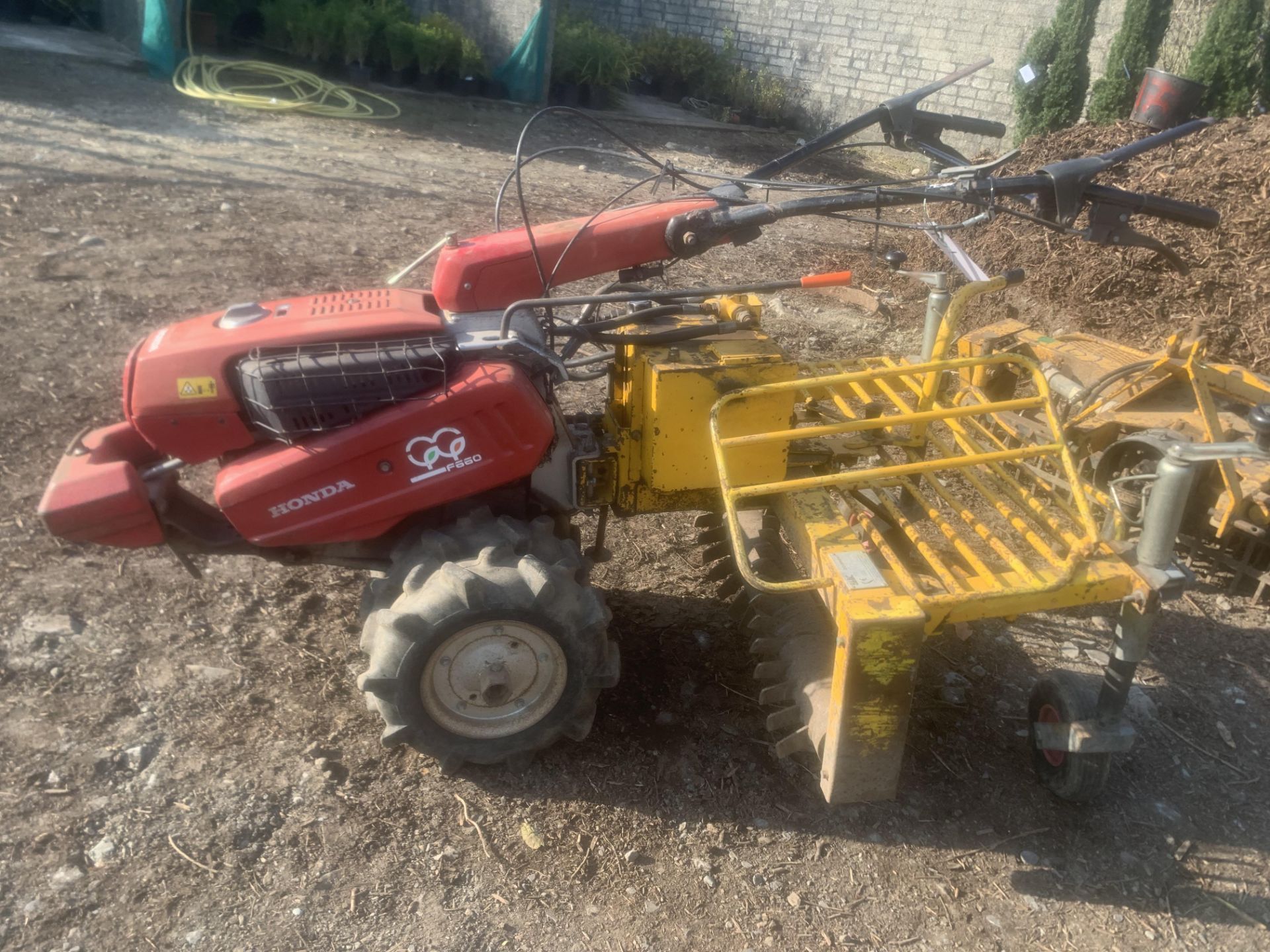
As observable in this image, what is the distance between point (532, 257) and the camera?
3393 millimetres

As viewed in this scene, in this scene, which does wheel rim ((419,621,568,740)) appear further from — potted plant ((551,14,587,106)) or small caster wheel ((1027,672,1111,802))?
potted plant ((551,14,587,106))

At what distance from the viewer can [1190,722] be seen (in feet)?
11.9

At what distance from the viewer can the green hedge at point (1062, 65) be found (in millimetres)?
12133

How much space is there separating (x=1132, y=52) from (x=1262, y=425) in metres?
10.9

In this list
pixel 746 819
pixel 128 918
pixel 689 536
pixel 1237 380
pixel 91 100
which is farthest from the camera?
pixel 91 100

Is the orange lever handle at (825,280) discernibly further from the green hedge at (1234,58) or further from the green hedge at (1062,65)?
the green hedge at (1062,65)

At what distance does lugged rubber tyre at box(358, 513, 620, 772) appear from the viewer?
293cm

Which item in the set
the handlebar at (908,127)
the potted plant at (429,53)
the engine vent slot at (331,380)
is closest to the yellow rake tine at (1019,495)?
the handlebar at (908,127)

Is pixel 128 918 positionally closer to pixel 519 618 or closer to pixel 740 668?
pixel 519 618

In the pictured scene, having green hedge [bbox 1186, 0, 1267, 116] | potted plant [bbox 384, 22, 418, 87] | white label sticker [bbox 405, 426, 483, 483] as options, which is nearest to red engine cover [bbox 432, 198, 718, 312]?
white label sticker [bbox 405, 426, 483, 483]

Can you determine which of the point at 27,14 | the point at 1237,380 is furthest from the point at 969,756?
the point at 27,14

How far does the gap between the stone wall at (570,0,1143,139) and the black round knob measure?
11.4 meters

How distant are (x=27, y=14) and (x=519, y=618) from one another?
17.0 metres

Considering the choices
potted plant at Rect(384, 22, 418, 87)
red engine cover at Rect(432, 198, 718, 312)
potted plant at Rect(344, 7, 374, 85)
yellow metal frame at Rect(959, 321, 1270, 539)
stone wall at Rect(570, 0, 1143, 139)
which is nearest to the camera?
red engine cover at Rect(432, 198, 718, 312)
